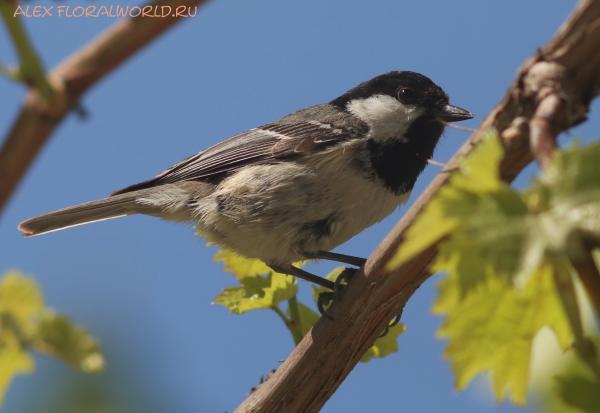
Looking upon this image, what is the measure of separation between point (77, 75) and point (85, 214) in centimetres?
287

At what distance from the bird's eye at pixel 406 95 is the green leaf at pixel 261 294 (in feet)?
5.59

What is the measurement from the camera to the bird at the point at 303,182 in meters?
2.95

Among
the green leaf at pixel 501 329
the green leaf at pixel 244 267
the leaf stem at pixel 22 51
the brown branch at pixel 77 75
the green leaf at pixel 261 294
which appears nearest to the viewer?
the brown branch at pixel 77 75

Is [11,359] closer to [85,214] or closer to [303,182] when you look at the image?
[303,182]

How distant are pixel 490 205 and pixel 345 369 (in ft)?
4.20

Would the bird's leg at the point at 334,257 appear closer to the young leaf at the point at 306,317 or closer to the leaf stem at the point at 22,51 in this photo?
the young leaf at the point at 306,317

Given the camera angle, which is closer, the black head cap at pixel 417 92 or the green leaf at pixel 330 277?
the green leaf at pixel 330 277

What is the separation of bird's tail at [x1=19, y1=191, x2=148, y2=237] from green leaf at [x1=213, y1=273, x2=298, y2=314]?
5.15 feet

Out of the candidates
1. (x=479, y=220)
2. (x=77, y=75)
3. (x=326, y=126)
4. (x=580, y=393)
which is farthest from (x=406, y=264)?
(x=326, y=126)

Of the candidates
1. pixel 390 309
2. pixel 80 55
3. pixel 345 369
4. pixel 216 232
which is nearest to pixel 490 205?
pixel 80 55

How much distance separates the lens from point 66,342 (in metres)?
0.98

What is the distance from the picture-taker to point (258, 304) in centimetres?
203

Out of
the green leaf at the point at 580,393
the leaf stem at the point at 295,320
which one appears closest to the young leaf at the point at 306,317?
the leaf stem at the point at 295,320

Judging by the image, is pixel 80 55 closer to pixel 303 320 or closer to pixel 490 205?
pixel 490 205
